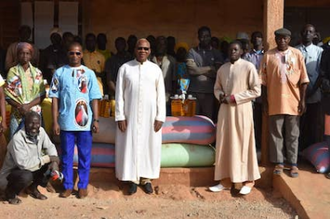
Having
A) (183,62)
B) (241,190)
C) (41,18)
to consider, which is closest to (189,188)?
(241,190)

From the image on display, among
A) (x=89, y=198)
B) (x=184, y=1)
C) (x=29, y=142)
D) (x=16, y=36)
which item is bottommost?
(x=89, y=198)

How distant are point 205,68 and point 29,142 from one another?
2.57 meters

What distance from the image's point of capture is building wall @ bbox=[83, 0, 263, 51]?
→ 377 inches

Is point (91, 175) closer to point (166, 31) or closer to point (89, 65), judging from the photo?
point (89, 65)

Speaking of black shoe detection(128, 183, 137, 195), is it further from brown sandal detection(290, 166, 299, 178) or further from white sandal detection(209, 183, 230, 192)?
brown sandal detection(290, 166, 299, 178)

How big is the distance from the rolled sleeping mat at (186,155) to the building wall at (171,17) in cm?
351

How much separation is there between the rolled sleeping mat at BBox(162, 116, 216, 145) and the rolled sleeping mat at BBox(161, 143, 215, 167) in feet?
0.23

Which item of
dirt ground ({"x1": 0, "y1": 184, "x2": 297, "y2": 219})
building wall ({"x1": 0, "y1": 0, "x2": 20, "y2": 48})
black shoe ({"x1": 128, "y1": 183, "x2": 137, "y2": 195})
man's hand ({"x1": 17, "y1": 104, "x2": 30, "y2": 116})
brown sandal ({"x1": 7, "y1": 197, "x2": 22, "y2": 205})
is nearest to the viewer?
dirt ground ({"x1": 0, "y1": 184, "x2": 297, "y2": 219})

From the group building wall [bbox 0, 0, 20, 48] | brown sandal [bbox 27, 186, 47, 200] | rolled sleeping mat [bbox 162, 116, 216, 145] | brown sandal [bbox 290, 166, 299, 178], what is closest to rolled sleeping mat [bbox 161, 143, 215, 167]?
rolled sleeping mat [bbox 162, 116, 216, 145]

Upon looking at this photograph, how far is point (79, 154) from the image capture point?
6035 millimetres

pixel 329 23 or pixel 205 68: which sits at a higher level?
pixel 329 23

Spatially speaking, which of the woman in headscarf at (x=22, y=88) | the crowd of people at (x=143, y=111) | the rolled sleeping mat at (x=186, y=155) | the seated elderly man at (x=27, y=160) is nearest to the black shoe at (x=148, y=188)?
the crowd of people at (x=143, y=111)

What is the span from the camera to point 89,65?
7.71m

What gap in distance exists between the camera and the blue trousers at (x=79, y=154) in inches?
235
